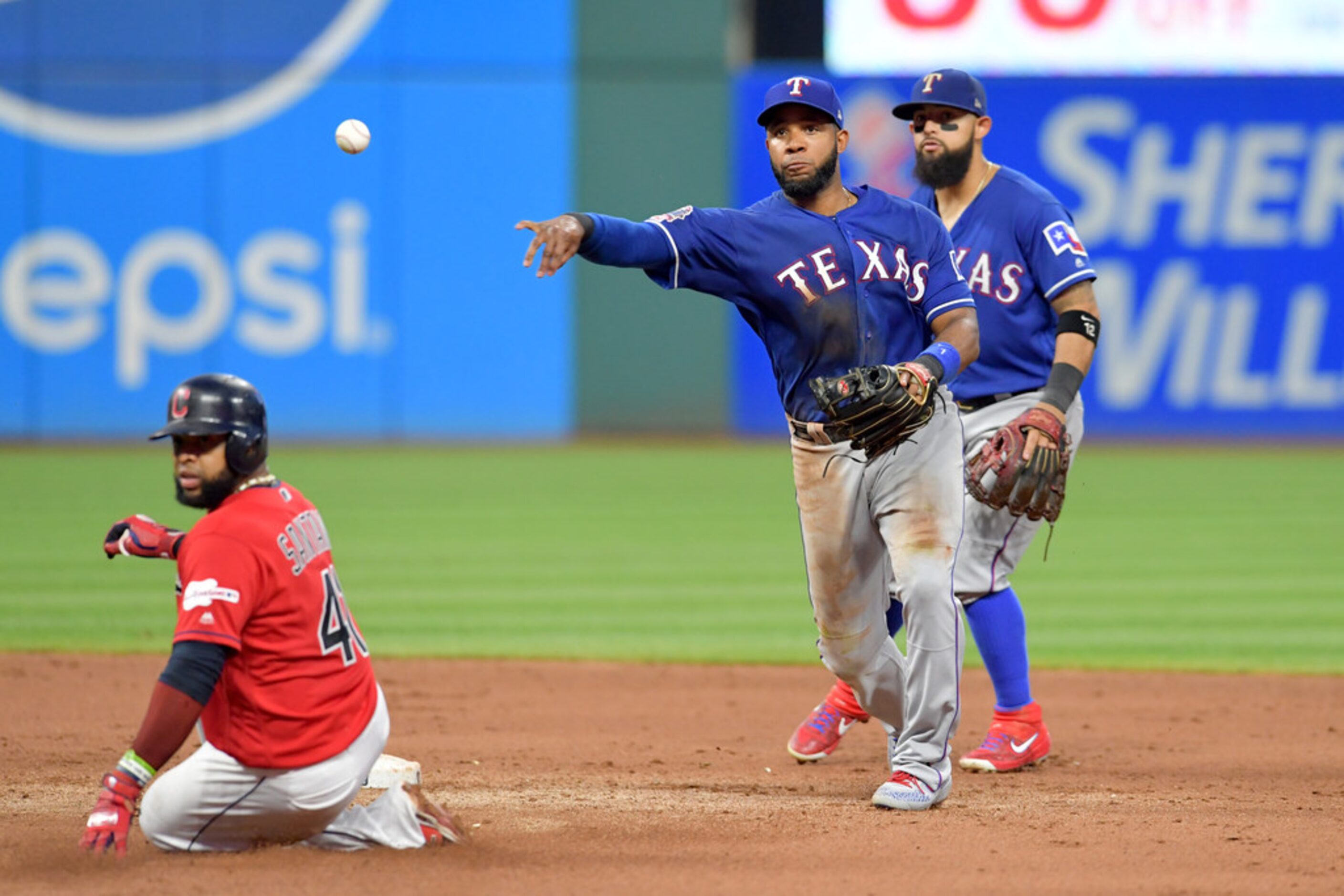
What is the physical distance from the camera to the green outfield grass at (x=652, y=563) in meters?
7.99

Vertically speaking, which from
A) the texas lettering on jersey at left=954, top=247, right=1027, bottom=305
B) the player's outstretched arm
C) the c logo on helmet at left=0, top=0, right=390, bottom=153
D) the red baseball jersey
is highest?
the c logo on helmet at left=0, top=0, right=390, bottom=153

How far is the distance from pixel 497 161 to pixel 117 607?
35.1 feet

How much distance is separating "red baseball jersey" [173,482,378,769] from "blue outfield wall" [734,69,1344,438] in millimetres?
14218

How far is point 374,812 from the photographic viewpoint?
13.5ft

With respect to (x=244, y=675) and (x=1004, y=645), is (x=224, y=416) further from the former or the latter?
(x=1004, y=645)

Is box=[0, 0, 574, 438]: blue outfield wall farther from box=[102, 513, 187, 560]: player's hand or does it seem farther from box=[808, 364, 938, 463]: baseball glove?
box=[102, 513, 187, 560]: player's hand

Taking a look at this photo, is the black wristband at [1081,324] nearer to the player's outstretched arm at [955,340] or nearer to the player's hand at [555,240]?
the player's outstretched arm at [955,340]

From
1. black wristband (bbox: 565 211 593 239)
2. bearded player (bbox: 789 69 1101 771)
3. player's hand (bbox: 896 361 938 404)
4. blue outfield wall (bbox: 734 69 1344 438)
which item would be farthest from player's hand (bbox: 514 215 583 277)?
blue outfield wall (bbox: 734 69 1344 438)

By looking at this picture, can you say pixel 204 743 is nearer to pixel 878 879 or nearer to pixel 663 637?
pixel 878 879

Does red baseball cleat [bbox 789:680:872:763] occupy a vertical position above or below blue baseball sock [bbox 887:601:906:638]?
below

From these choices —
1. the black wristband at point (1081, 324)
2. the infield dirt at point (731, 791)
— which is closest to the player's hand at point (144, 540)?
the infield dirt at point (731, 791)

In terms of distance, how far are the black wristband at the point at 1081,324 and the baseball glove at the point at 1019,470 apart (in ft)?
1.16

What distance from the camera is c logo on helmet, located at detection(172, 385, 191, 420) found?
148 inches

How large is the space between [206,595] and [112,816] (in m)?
0.54
